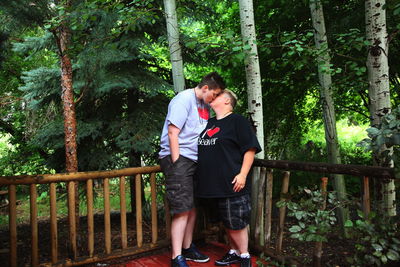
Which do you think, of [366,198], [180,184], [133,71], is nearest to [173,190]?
[180,184]

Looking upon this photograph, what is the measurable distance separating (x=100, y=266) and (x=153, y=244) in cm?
57

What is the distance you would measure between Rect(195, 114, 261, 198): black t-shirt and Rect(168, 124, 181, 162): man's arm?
26cm

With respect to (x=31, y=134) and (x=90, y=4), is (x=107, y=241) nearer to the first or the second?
(x=90, y=4)

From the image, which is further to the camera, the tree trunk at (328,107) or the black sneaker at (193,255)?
the tree trunk at (328,107)

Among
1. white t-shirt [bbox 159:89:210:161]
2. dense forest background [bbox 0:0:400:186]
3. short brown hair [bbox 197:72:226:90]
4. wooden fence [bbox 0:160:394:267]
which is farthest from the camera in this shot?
dense forest background [bbox 0:0:400:186]

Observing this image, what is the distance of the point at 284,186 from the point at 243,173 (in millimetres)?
479

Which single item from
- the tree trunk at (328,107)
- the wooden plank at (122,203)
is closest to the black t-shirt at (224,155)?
the wooden plank at (122,203)

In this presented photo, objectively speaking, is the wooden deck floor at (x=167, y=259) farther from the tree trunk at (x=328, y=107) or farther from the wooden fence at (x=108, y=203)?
the tree trunk at (x=328, y=107)

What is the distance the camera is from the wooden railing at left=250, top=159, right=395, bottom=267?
2320 millimetres

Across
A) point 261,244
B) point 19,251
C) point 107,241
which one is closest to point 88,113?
point 19,251

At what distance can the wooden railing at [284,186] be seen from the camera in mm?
2320

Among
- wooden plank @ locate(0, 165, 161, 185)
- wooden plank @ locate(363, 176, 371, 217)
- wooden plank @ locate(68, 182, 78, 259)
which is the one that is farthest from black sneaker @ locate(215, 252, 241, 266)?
wooden plank @ locate(68, 182, 78, 259)

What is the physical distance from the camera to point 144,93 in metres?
6.00

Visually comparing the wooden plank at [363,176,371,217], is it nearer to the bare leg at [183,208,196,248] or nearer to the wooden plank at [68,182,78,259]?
the bare leg at [183,208,196,248]
